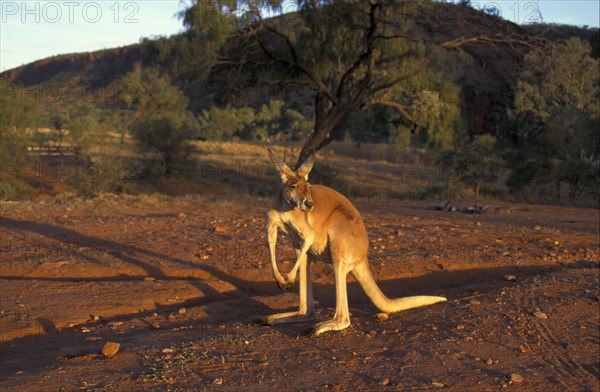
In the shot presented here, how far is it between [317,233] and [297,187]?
575 mm

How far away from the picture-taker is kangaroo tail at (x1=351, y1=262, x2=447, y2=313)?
5.98 m

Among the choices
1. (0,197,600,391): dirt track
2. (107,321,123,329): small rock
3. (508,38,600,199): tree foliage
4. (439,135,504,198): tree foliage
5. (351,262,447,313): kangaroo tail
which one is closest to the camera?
(0,197,600,391): dirt track

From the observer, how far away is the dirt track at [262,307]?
180 inches

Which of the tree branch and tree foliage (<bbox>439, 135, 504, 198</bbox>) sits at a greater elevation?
the tree branch

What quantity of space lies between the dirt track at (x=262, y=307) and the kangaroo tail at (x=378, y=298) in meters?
0.12

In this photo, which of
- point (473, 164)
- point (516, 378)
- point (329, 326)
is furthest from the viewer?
point (473, 164)

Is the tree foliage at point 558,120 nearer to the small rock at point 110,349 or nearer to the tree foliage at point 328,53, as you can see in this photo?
the tree foliage at point 328,53

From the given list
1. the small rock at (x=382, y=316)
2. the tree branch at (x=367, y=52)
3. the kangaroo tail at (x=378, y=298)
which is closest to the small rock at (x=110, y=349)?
the kangaroo tail at (x=378, y=298)

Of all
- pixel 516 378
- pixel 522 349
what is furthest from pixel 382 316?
pixel 516 378

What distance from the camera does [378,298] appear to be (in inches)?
239

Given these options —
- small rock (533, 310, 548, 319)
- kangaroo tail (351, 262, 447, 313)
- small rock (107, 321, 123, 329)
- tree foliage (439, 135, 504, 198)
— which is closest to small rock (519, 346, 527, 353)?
small rock (533, 310, 548, 319)

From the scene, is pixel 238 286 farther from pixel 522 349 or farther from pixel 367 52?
pixel 367 52

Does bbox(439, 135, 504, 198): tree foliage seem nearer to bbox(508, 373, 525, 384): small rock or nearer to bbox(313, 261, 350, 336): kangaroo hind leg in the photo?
bbox(313, 261, 350, 336): kangaroo hind leg

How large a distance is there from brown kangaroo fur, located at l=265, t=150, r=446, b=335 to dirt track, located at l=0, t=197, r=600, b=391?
25cm
